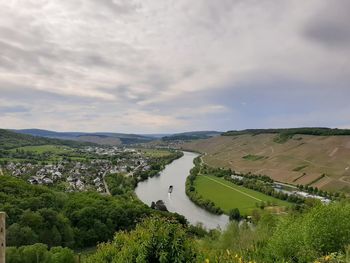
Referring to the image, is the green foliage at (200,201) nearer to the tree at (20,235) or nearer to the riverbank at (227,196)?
the riverbank at (227,196)

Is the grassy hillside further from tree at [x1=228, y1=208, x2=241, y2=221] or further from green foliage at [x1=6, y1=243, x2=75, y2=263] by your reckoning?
green foliage at [x1=6, y1=243, x2=75, y2=263]

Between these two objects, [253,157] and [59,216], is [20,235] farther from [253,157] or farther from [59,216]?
[253,157]

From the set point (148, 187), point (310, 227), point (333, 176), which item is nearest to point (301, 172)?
point (333, 176)

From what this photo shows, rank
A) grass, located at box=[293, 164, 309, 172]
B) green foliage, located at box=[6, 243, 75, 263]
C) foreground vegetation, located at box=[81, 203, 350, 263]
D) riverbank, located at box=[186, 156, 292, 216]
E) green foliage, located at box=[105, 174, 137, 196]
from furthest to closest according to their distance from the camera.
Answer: grass, located at box=[293, 164, 309, 172], green foliage, located at box=[105, 174, 137, 196], riverbank, located at box=[186, 156, 292, 216], green foliage, located at box=[6, 243, 75, 263], foreground vegetation, located at box=[81, 203, 350, 263]

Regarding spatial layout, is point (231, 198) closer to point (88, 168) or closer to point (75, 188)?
point (75, 188)

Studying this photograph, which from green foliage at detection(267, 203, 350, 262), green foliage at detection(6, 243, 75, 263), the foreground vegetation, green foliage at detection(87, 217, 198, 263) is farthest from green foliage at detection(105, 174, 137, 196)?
green foliage at detection(87, 217, 198, 263)
